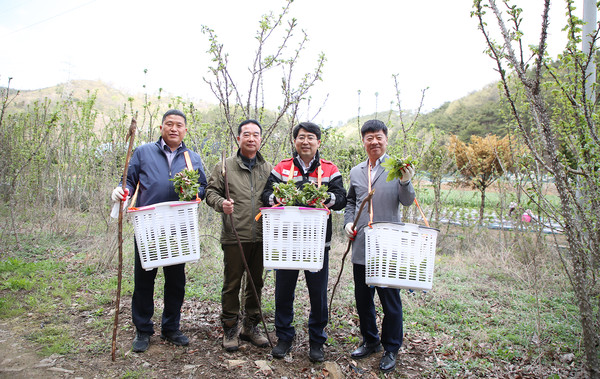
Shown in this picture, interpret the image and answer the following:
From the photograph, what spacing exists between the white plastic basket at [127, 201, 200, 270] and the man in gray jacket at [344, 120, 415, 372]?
1.26m

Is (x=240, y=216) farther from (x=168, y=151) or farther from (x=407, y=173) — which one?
(x=407, y=173)

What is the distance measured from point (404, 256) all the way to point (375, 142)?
3.34 feet

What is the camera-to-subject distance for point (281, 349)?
2.97 metres

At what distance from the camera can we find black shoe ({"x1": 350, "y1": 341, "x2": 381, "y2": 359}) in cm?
306

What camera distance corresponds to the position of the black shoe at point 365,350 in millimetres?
3057

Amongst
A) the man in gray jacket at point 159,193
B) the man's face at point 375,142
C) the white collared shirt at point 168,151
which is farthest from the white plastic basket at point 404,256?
the white collared shirt at point 168,151

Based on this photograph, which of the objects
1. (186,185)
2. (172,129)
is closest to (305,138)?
(186,185)

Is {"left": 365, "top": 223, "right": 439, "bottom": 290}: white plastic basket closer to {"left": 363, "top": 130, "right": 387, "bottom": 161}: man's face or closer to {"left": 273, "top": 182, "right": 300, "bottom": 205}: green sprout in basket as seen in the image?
{"left": 273, "top": 182, "right": 300, "bottom": 205}: green sprout in basket

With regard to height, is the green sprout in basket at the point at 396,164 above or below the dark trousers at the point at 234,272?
above

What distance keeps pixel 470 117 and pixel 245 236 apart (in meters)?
39.9

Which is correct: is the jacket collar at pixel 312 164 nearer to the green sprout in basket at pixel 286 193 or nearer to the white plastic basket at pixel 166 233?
the green sprout in basket at pixel 286 193

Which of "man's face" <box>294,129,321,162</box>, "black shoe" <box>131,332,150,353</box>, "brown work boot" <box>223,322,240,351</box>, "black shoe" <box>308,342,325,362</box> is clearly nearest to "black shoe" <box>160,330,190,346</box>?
"black shoe" <box>131,332,150,353</box>

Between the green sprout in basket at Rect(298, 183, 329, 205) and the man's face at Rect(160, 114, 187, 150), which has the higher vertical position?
the man's face at Rect(160, 114, 187, 150)

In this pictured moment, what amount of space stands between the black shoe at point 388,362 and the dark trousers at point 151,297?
1807mm
